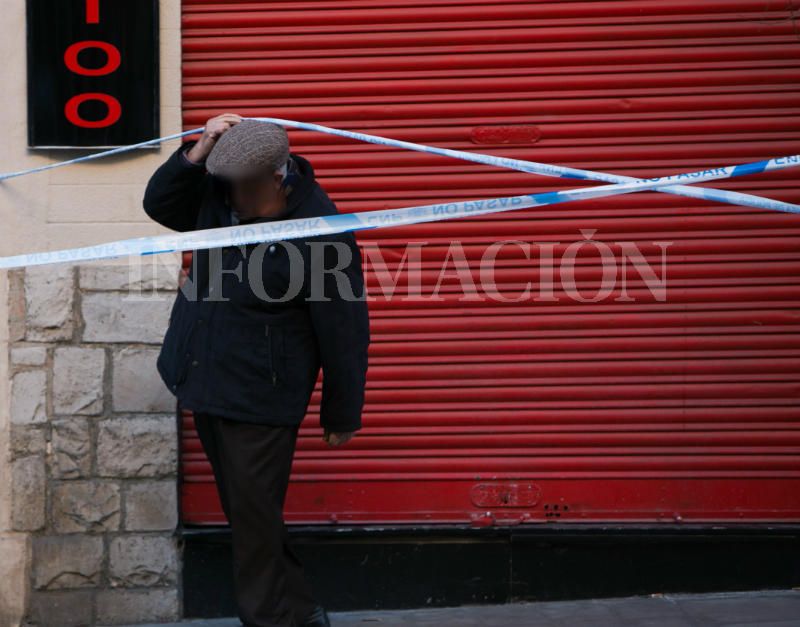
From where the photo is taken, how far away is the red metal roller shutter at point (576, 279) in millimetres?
5312

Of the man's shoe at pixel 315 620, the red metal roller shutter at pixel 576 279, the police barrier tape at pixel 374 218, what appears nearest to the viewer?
the police barrier tape at pixel 374 218

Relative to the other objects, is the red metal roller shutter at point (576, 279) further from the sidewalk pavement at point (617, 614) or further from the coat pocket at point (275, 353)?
the coat pocket at point (275, 353)

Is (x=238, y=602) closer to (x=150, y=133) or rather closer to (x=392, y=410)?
(x=392, y=410)

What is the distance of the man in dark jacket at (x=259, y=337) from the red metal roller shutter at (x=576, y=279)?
105cm

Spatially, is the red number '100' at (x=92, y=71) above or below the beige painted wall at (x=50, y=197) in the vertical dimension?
above

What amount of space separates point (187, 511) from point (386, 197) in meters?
1.76

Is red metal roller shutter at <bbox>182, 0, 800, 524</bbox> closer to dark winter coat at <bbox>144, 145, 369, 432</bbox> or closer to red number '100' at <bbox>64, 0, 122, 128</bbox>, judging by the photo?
red number '100' at <bbox>64, 0, 122, 128</bbox>

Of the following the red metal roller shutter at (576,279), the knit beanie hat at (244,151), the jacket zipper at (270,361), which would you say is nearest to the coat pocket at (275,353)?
the jacket zipper at (270,361)

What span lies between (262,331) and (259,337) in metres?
0.02

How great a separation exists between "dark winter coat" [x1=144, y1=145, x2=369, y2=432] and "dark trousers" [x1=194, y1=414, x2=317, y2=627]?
106 millimetres

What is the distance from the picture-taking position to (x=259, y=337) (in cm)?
416

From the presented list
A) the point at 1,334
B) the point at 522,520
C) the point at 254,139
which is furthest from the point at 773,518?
the point at 1,334

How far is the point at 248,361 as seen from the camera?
4141mm

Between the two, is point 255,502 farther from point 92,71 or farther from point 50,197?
point 92,71
